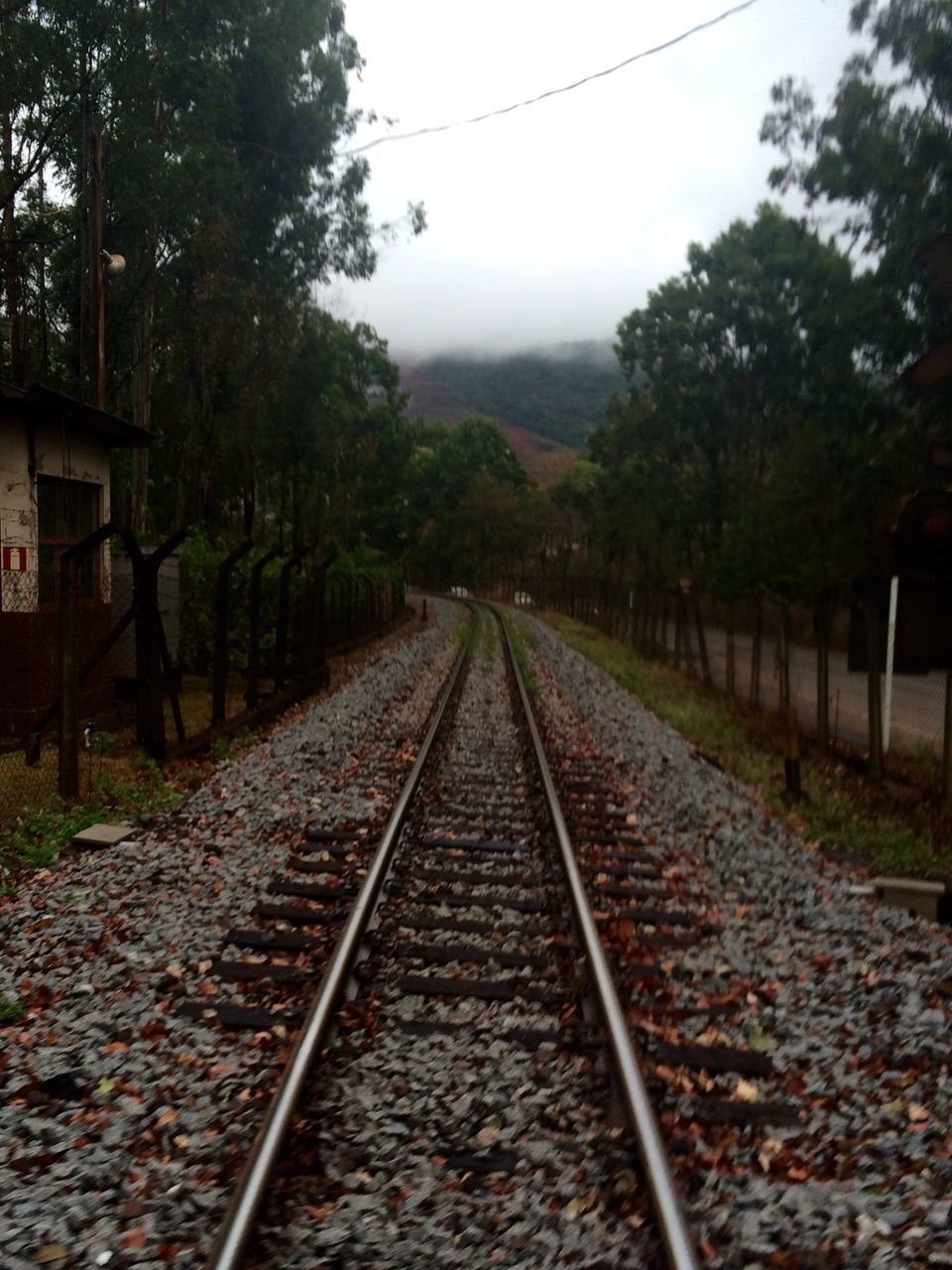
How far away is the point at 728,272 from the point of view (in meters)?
51.3

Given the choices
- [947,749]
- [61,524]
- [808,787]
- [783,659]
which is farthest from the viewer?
[783,659]

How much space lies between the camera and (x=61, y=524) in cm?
1187

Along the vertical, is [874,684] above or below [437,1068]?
above

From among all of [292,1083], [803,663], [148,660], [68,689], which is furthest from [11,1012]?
[803,663]

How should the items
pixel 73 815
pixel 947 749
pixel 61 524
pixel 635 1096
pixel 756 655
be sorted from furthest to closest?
pixel 756 655 < pixel 61 524 < pixel 947 749 < pixel 73 815 < pixel 635 1096

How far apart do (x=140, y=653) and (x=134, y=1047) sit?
610cm

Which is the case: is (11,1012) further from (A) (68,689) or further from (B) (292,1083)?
(A) (68,689)

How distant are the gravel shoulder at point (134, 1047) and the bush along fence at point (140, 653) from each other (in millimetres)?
1562

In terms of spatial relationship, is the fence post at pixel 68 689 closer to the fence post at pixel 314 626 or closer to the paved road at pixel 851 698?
the fence post at pixel 314 626

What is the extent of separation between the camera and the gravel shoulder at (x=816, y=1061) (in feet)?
10.2

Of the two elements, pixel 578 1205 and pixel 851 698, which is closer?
pixel 578 1205

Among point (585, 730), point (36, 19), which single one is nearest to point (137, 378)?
point (36, 19)

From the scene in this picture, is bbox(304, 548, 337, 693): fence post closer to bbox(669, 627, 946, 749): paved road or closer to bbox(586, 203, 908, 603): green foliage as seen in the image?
bbox(669, 627, 946, 749): paved road

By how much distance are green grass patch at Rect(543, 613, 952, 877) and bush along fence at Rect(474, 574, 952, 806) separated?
1.35 feet
